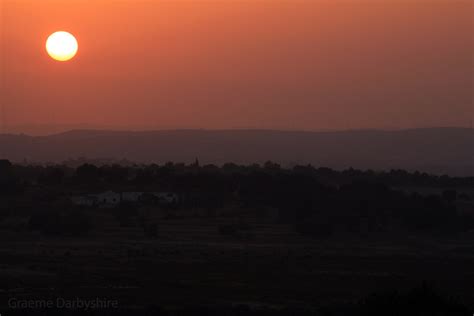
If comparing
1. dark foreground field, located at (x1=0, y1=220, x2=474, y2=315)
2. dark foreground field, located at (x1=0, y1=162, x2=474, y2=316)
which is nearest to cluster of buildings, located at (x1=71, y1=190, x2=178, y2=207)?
dark foreground field, located at (x1=0, y1=162, x2=474, y2=316)

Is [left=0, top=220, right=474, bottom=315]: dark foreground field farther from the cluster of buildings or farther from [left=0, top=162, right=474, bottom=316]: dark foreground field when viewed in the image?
the cluster of buildings

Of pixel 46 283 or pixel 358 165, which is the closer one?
pixel 46 283

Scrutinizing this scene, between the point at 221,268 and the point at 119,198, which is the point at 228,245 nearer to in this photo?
the point at 221,268

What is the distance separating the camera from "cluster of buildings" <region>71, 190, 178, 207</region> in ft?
Answer: 206

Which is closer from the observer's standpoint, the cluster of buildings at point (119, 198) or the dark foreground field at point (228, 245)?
the dark foreground field at point (228, 245)

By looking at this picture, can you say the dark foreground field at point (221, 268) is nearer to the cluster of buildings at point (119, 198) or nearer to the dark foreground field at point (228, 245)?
the dark foreground field at point (228, 245)

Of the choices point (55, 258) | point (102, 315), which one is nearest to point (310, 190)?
point (55, 258)

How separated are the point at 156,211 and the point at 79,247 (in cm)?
1526

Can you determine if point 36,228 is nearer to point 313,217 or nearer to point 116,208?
point 116,208

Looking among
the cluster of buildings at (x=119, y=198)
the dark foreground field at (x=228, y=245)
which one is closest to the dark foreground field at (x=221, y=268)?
the dark foreground field at (x=228, y=245)

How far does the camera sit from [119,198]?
2537 inches

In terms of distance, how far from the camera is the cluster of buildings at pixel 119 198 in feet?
206

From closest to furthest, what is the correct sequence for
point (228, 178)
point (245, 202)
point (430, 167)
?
point (245, 202) < point (228, 178) < point (430, 167)

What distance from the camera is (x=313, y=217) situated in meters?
58.0
